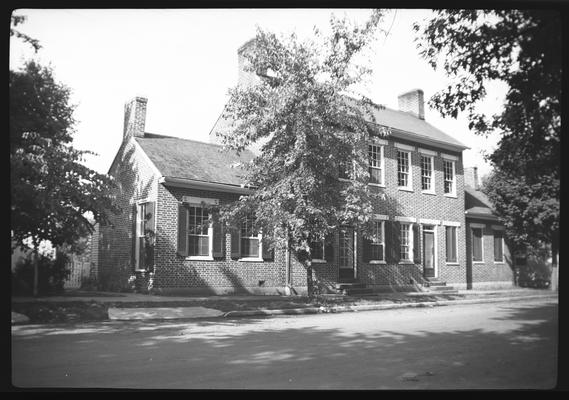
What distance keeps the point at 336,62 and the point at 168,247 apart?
800 centimetres

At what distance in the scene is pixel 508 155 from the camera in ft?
24.8

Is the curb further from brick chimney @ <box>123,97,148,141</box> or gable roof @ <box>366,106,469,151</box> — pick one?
brick chimney @ <box>123,97,148,141</box>

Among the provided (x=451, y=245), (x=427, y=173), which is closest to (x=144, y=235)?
(x=427, y=173)

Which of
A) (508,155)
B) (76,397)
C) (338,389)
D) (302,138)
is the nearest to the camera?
(76,397)

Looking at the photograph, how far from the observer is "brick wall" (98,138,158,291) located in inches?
695

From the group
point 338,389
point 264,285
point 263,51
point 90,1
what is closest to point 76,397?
point 338,389

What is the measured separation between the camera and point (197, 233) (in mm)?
17266

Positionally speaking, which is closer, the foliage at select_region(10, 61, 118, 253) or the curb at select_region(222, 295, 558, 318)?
the foliage at select_region(10, 61, 118, 253)

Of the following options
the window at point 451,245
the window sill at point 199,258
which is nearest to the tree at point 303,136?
the window sill at point 199,258

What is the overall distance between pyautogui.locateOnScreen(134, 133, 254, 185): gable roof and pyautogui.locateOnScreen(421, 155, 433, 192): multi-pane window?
876 centimetres

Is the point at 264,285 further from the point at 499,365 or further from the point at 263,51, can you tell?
the point at 499,365

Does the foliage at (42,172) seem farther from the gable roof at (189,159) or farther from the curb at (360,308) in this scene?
the gable roof at (189,159)

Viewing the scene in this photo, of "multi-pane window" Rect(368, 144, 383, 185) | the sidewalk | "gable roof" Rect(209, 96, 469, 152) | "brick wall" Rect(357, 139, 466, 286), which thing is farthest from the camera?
"gable roof" Rect(209, 96, 469, 152)

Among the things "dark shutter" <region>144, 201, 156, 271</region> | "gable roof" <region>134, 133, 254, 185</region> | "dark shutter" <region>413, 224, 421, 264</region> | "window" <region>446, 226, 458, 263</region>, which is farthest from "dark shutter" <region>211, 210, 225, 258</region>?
"window" <region>446, 226, 458, 263</region>
